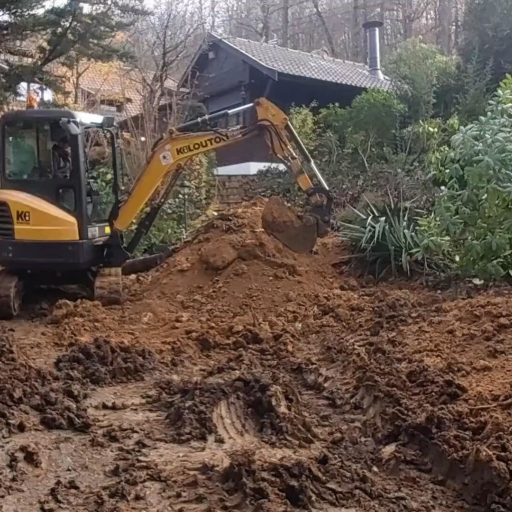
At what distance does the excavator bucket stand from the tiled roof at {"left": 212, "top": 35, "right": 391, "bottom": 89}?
998cm

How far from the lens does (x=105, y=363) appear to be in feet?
21.2

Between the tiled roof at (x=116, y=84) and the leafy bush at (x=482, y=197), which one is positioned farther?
the tiled roof at (x=116, y=84)

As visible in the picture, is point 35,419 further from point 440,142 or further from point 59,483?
point 440,142

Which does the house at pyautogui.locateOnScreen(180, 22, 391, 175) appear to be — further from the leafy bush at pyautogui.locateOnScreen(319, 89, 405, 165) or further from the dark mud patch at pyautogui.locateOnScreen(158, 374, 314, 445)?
the dark mud patch at pyautogui.locateOnScreen(158, 374, 314, 445)

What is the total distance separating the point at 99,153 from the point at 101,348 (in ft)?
11.1

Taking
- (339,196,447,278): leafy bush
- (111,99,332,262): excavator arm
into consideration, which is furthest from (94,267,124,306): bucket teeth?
(339,196,447,278): leafy bush

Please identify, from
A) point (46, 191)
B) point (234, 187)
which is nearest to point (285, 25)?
point (234, 187)

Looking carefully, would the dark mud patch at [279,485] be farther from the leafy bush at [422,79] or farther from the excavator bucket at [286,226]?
the leafy bush at [422,79]

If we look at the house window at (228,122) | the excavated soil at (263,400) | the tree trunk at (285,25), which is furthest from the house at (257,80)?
the tree trunk at (285,25)

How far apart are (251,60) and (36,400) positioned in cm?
1525

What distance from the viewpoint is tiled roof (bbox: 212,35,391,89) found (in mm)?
19562

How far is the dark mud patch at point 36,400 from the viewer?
16.7 ft

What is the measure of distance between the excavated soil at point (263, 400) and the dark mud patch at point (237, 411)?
0.01 meters

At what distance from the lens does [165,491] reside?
155 inches
